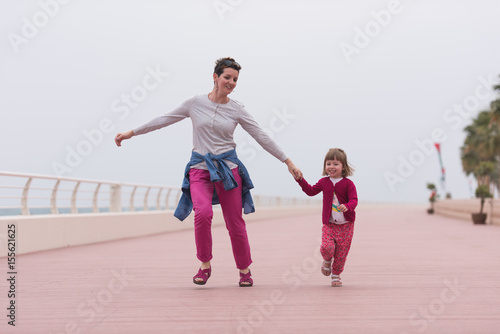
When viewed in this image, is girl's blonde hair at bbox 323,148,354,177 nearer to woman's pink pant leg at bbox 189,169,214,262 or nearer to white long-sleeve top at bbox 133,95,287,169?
white long-sleeve top at bbox 133,95,287,169

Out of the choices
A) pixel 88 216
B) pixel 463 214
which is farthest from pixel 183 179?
pixel 463 214

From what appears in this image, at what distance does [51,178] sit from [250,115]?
266 inches

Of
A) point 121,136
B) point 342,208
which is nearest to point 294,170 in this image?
point 342,208

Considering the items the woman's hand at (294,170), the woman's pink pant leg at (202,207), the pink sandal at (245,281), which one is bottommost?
the pink sandal at (245,281)

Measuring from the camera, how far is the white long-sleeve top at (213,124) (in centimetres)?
657

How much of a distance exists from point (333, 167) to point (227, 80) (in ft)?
4.05

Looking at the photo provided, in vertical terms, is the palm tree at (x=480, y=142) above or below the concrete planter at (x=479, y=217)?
above

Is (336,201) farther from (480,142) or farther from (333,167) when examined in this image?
(480,142)

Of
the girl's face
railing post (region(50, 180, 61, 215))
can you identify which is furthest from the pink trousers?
railing post (region(50, 180, 61, 215))

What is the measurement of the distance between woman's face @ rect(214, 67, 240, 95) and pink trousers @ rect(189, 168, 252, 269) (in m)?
0.72

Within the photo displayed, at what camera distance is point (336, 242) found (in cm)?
684

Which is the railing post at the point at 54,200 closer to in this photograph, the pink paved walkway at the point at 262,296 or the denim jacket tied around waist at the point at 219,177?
the pink paved walkway at the point at 262,296

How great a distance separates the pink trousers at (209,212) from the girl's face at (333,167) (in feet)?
2.67

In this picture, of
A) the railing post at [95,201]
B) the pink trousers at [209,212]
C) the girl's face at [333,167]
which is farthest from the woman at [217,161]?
the railing post at [95,201]
